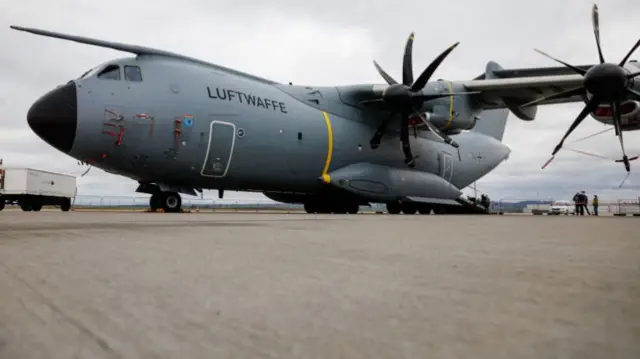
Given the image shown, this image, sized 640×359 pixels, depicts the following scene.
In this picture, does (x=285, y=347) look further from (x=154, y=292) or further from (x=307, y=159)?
(x=307, y=159)

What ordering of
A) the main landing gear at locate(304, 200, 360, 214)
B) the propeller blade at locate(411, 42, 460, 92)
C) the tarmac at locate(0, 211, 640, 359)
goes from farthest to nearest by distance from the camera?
the main landing gear at locate(304, 200, 360, 214) → the propeller blade at locate(411, 42, 460, 92) → the tarmac at locate(0, 211, 640, 359)

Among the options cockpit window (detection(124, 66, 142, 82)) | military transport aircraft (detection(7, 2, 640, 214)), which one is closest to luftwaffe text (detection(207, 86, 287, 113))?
military transport aircraft (detection(7, 2, 640, 214))

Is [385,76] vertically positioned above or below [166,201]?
above

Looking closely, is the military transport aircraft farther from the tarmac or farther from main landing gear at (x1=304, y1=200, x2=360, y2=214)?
the tarmac

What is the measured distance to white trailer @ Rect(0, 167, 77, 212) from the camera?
70.3ft

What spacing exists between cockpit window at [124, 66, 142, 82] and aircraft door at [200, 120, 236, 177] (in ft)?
7.04

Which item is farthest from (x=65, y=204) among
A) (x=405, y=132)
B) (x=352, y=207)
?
(x=405, y=132)

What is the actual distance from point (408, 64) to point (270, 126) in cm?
525

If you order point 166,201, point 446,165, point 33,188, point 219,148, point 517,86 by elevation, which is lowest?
point 166,201

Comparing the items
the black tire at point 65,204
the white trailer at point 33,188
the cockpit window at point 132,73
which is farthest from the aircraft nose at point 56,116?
the black tire at point 65,204

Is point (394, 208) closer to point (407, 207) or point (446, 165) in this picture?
point (407, 207)

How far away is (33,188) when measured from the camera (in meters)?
21.9

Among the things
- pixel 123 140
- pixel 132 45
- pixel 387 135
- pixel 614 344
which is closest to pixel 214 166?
pixel 123 140

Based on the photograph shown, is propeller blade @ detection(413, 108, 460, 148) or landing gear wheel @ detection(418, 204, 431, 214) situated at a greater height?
propeller blade @ detection(413, 108, 460, 148)
